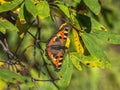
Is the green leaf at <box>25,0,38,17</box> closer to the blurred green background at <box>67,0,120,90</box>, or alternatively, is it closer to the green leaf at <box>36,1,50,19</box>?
the green leaf at <box>36,1,50,19</box>

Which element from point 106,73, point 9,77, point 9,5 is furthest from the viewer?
point 106,73

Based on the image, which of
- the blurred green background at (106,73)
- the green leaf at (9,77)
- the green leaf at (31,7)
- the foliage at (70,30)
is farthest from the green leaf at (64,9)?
the blurred green background at (106,73)

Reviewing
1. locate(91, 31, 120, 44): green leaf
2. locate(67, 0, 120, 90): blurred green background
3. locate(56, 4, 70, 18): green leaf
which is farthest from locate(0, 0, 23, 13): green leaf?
locate(67, 0, 120, 90): blurred green background

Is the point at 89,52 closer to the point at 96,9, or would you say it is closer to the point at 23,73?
the point at 96,9

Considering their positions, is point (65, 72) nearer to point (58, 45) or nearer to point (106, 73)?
point (58, 45)

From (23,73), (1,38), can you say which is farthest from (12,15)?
(23,73)

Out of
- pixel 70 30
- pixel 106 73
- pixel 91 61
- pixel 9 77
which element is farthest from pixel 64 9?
pixel 106 73
